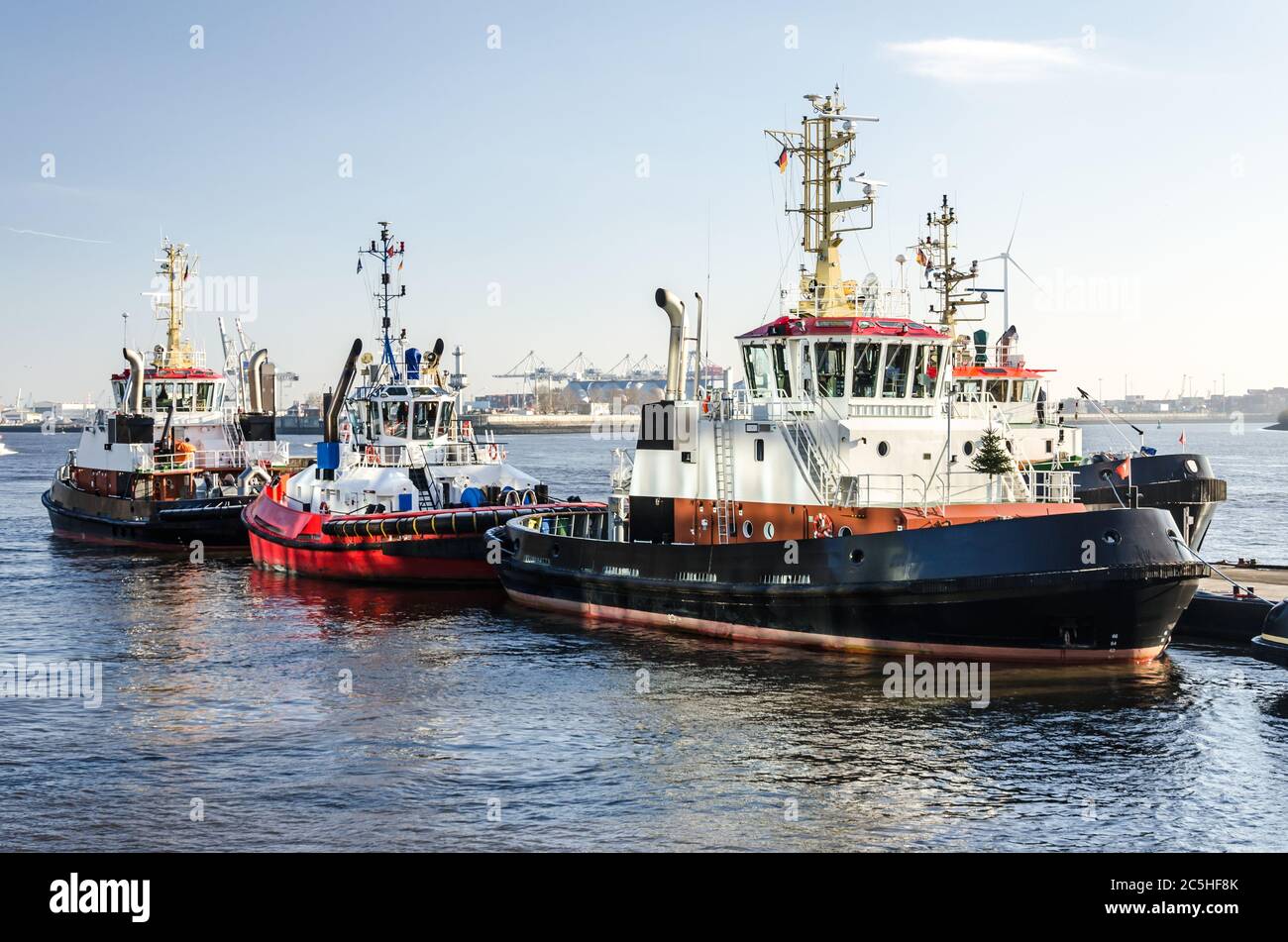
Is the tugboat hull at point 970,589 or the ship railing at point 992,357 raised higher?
the ship railing at point 992,357

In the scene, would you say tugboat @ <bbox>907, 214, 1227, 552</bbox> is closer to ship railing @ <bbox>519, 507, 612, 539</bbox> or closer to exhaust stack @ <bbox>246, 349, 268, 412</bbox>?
ship railing @ <bbox>519, 507, 612, 539</bbox>

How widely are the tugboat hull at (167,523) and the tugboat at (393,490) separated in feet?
10.5

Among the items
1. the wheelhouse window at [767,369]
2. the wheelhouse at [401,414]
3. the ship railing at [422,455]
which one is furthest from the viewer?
the wheelhouse at [401,414]

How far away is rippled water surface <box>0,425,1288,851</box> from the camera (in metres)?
14.6

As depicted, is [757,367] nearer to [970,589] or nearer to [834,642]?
[834,642]

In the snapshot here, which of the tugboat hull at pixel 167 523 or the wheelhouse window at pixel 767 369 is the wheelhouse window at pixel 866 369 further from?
the tugboat hull at pixel 167 523

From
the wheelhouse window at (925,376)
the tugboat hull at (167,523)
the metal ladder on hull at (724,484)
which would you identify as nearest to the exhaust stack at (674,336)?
the metal ladder on hull at (724,484)

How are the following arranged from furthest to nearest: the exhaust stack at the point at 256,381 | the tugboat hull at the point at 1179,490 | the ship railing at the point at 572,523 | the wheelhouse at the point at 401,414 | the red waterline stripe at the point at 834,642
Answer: the exhaust stack at the point at 256,381, the wheelhouse at the point at 401,414, the tugboat hull at the point at 1179,490, the ship railing at the point at 572,523, the red waterline stripe at the point at 834,642

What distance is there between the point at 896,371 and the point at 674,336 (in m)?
5.65

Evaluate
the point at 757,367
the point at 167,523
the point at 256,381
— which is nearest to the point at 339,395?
the point at 167,523

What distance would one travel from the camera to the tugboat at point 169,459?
43.4 meters

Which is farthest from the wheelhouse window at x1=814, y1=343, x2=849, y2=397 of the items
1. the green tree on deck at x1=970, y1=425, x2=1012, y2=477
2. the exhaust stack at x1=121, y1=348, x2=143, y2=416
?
the exhaust stack at x1=121, y1=348, x2=143, y2=416
